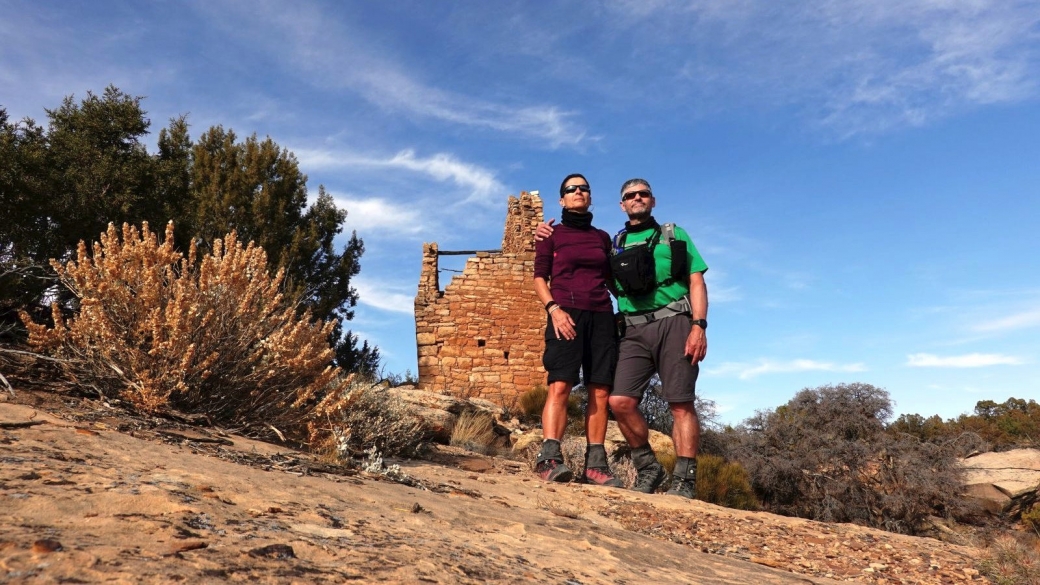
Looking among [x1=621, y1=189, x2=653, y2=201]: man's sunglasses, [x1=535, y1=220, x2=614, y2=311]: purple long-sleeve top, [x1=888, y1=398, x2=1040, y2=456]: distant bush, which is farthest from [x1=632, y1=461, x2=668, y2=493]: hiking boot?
[x1=888, y1=398, x2=1040, y2=456]: distant bush

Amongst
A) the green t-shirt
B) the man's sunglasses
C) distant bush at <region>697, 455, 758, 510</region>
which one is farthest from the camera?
distant bush at <region>697, 455, 758, 510</region>

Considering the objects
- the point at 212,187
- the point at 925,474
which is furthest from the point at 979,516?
the point at 212,187

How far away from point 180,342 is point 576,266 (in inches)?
105

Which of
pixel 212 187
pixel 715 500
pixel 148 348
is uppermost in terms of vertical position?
pixel 212 187

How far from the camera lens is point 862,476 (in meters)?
9.82

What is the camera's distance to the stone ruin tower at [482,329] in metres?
13.3

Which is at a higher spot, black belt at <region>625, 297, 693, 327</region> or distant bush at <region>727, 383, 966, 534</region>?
black belt at <region>625, 297, 693, 327</region>

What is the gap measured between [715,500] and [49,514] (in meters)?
7.50

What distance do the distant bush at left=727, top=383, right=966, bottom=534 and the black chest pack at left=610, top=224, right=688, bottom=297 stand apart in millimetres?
5880

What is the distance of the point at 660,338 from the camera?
490cm

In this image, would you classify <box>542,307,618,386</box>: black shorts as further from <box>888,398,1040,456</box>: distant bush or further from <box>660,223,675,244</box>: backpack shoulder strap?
<box>888,398,1040,456</box>: distant bush

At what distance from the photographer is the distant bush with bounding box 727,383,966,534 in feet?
31.1

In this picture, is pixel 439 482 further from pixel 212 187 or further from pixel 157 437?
pixel 212 187

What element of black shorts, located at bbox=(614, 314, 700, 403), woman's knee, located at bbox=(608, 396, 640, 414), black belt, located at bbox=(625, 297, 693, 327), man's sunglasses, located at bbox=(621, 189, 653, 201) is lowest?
woman's knee, located at bbox=(608, 396, 640, 414)
